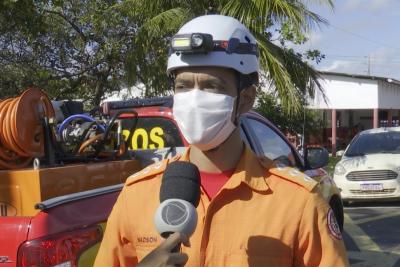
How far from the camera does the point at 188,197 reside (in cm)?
173

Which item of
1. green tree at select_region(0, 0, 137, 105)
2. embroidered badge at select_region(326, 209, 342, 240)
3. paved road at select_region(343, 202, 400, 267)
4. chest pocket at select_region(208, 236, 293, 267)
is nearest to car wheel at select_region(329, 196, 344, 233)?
paved road at select_region(343, 202, 400, 267)

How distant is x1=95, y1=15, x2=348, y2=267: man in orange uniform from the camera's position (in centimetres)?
182

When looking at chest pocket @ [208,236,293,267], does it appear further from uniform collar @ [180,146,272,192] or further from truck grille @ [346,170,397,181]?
truck grille @ [346,170,397,181]

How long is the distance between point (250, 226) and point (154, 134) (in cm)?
343

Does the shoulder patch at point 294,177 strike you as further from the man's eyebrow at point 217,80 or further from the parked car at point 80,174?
the parked car at point 80,174

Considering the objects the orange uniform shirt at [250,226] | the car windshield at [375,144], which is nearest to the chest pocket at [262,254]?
the orange uniform shirt at [250,226]

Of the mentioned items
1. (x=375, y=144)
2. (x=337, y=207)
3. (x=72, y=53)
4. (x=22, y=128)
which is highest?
(x=72, y=53)

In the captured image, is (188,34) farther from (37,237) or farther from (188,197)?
(37,237)

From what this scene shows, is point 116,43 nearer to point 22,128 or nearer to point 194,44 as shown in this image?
point 22,128

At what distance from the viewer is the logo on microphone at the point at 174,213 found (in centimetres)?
158

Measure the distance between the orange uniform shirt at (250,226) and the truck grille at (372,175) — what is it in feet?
33.8

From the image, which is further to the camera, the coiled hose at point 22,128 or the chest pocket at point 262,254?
the coiled hose at point 22,128

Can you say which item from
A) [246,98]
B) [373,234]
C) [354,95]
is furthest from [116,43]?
[354,95]

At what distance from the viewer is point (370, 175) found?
466 inches
